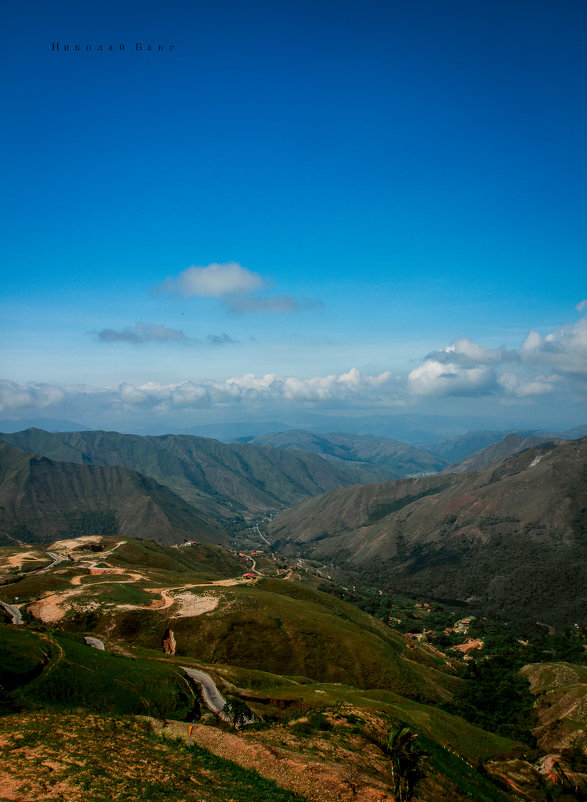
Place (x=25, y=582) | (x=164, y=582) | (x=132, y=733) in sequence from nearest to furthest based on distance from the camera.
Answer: (x=132, y=733) < (x=25, y=582) < (x=164, y=582)

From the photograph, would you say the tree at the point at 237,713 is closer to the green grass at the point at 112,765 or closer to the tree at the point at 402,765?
the green grass at the point at 112,765

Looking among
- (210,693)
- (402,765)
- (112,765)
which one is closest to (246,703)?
(210,693)

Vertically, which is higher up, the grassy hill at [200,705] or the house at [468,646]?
the grassy hill at [200,705]

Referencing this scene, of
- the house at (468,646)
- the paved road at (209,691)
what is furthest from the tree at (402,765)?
the house at (468,646)

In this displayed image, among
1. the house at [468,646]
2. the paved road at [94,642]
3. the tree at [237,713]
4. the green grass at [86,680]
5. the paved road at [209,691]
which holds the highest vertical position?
the green grass at [86,680]

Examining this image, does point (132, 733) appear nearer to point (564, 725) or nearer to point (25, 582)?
point (564, 725)

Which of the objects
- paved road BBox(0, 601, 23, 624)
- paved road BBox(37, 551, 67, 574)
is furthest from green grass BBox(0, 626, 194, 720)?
paved road BBox(37, 551, 67, 574)

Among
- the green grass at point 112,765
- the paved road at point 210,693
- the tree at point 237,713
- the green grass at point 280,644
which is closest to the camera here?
the green grass at point 112,765

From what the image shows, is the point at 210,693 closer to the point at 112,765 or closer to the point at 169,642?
the point at 112,765

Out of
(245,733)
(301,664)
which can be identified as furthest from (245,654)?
(245,733)
